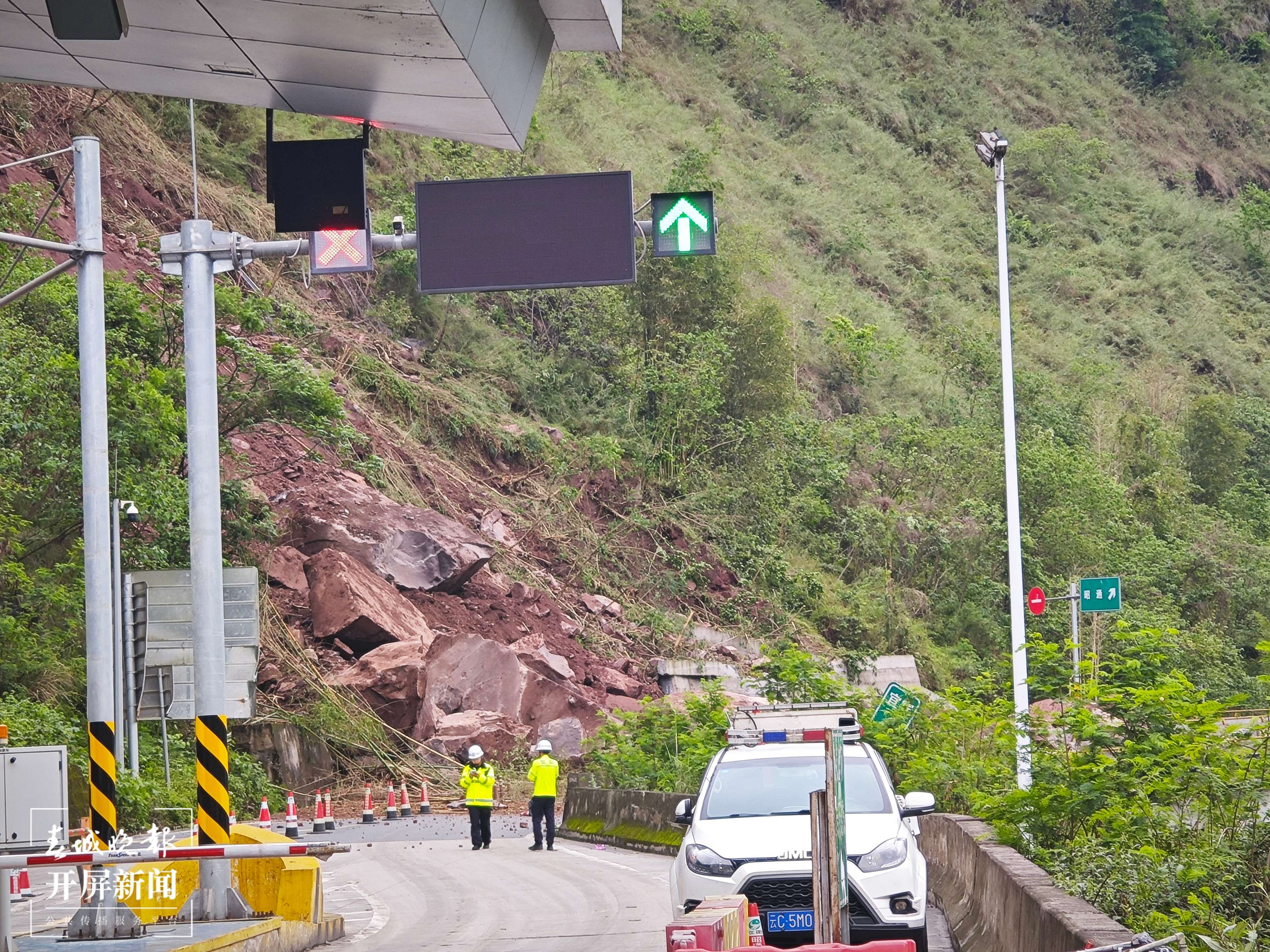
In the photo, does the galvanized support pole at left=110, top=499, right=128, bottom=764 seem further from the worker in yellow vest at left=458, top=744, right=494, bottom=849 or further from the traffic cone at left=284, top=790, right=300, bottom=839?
the worker in yellow vest at left=458, top=744, right=494, bottom=849

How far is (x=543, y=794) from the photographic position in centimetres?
2314

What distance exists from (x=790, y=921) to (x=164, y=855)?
14.4 feet

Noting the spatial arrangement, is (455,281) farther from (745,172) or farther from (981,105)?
(981,105)

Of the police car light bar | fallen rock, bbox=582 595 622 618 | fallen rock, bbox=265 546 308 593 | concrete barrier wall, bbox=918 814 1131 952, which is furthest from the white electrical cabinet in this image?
fallen rock, bbox=582 595 622 618

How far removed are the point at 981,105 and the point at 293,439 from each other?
59.8 m

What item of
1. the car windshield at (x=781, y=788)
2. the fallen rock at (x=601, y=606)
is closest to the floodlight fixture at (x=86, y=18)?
the car windshield at (x=781, y=788)

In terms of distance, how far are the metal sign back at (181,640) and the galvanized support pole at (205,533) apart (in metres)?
0.18

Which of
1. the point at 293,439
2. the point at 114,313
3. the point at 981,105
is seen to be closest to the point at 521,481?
the point at 293,439

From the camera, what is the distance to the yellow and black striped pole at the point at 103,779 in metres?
13.4

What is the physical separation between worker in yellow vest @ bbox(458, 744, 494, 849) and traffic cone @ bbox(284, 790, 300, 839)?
2.84m

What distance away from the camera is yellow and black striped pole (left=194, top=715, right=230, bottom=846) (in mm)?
13992

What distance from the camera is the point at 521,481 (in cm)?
4359

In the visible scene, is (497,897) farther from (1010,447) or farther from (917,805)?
(1010,447)

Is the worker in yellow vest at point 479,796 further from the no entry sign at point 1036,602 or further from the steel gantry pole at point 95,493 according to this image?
the no entry sign at point 1036,602
